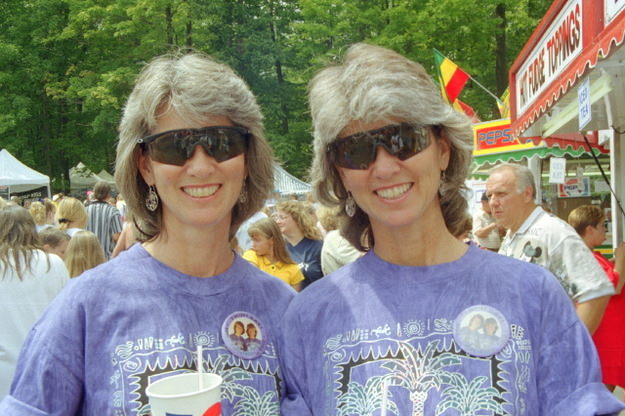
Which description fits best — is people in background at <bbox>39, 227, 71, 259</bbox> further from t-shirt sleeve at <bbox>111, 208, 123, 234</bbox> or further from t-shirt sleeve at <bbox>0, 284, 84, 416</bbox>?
t-shirt sleeve at <bbox>0, 284, 84, 416</bbox>

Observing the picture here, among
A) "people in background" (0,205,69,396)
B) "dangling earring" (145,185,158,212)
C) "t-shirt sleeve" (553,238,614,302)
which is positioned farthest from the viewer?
"t-shirt sleeve" (553,238,614,302)

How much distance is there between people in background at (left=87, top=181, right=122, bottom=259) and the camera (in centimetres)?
871

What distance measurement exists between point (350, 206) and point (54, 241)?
4.40 m

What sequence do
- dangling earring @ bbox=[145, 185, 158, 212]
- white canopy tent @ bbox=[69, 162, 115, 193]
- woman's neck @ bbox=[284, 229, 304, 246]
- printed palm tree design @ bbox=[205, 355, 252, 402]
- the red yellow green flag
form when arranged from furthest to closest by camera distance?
1. white canopy tent @ bbox=[69, 162, 115, 193]
2. the red yellow green flag
3. woman's neck @ bbox=[284, 229, 304, 246]
4. dangling earring @ bbox=[145, 185, 158, 212]
5. printed palm tree design @ bbox=[205, 355, 252, 402]

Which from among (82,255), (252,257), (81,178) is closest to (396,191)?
(82,255)

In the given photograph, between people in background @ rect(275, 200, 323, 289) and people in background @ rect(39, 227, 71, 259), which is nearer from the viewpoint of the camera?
people in background @ rect(39, 227, 71, 259)

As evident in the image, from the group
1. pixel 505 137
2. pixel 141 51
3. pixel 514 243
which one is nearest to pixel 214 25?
pixel 141 51

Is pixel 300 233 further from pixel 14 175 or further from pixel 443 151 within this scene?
pixel 14 175

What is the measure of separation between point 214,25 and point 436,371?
90.6 feet

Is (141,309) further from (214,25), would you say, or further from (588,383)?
(214,25)

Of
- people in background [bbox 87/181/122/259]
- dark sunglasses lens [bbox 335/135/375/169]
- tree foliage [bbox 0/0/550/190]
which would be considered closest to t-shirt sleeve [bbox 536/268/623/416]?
dark sunglasses lens [bbox 335/135/375/169]

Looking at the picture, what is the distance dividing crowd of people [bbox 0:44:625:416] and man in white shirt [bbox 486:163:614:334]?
2471 millimetres

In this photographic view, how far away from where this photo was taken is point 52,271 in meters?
4.27

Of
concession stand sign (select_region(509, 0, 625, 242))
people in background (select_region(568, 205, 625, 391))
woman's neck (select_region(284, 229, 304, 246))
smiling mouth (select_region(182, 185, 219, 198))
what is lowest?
people in background (select_region(568, 205, 625, 391))
